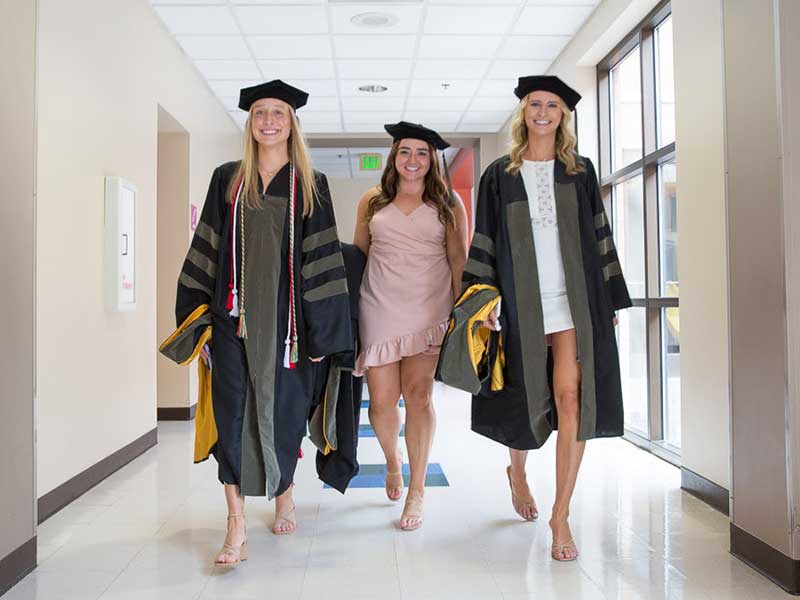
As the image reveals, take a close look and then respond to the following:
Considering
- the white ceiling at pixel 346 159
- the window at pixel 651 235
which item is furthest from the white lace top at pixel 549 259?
the white ceiling at pixel 346 159

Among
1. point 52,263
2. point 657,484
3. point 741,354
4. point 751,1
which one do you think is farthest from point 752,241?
point 52,263

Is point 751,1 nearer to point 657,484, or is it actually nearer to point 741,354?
point 741,354

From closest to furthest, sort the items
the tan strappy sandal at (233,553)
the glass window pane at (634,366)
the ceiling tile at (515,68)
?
the tan strappy sandal at (233,553) → the glass window pane at (634,366) → the ceiling tile at (515,68)

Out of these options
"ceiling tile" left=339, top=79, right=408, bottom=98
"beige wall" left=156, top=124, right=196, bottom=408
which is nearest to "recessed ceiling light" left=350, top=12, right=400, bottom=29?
"ceiling tile" left=339, top=79, right=408, bottom=98

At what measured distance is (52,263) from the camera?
10.8ft

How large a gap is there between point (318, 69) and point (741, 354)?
4720 millimetres

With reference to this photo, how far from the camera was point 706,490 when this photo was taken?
327 cm

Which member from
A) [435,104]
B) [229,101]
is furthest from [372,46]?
[229,101]

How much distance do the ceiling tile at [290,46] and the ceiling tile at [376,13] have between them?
0.27 meters

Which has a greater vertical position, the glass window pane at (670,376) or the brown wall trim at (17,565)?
the glass window pane at (670,376)

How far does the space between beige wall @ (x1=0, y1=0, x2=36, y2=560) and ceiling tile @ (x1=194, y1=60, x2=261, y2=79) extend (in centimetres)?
366

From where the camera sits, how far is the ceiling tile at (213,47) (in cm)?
545

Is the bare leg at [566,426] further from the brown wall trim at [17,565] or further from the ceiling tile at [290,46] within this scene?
the ceiling tile at [290,46]

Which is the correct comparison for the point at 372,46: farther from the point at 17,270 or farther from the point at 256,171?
the point at 17,270
